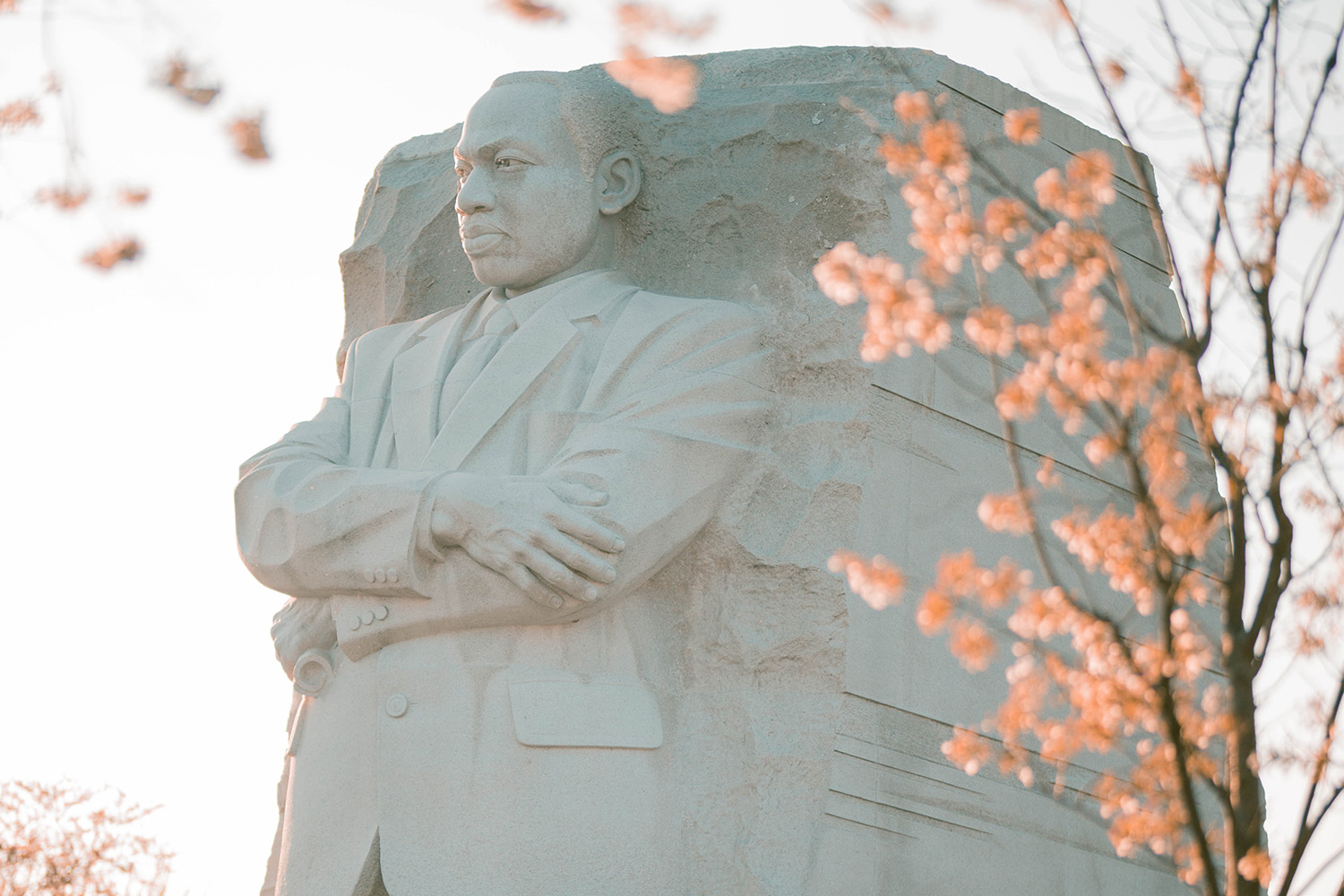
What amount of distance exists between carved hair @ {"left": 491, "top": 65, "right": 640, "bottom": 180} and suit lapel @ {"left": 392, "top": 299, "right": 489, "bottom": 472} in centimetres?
55

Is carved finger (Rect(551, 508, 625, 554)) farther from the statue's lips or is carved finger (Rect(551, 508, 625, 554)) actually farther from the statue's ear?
the statue's ear

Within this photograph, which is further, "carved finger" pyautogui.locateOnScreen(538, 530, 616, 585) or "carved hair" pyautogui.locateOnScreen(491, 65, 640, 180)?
"carved hair" pyautogui.locateOnScreen(491, 65, 640, 180)

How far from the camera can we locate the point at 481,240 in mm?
5707

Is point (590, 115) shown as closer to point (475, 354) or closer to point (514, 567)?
point (475, 354)

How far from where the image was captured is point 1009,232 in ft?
13.3

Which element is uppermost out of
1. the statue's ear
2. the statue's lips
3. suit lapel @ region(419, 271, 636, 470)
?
the statue's ear

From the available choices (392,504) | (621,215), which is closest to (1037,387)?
(392,504)

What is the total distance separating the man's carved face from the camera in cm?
570

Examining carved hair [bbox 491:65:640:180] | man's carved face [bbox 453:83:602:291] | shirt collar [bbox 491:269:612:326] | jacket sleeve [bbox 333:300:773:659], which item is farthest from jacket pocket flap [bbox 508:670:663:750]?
carved hair [bbox 491:65:640:180]

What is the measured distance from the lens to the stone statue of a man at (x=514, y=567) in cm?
498

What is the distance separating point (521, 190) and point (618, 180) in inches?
14.4

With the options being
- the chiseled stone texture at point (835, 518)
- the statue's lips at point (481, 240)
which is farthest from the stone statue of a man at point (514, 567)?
the chiseled stone texture at point (835, 518)

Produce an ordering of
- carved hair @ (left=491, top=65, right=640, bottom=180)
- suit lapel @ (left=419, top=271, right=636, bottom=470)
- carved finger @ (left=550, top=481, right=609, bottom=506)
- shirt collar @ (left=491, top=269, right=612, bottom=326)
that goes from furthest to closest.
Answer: carved hair @ (left=491, top=65, right=640, bottom=180) < shirt collar @ (left=491, top=269, right=612, bottom=326) < suit lapel @ (left=419, top=271, right=636, bottom=470) < carved finger @ (left=550, top=481, right=609, bottom=506)

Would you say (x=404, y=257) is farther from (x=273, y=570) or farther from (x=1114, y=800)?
(x=1114, y=800)
